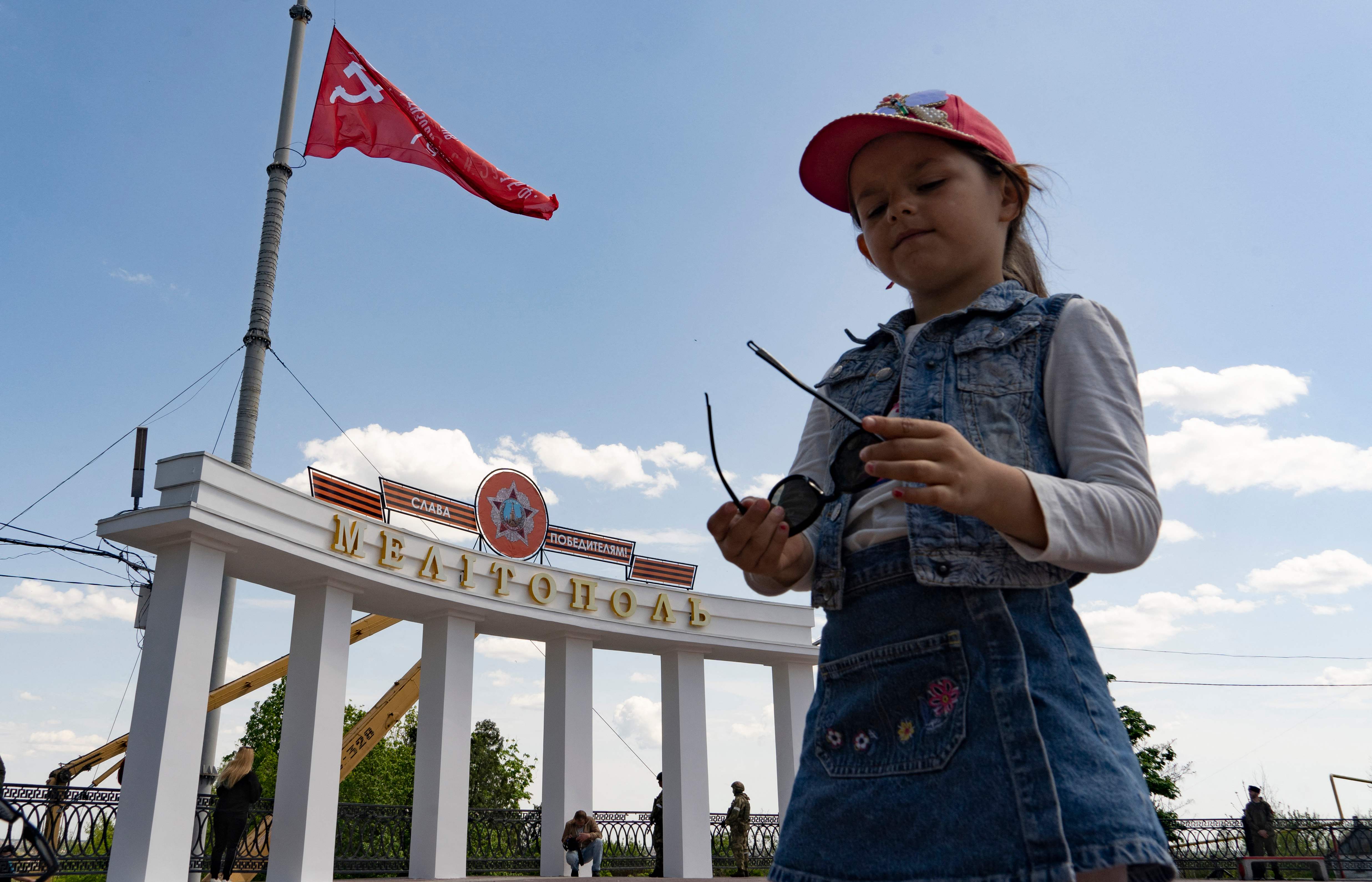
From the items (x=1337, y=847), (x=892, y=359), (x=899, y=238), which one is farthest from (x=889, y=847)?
(x=1337, y=847)

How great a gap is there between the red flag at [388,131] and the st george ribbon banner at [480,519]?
5217 mm

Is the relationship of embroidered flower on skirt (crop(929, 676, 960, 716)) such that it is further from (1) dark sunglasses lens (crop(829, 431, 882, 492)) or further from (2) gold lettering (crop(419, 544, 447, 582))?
(2) gold lettering (crop(419, 544, 447, 582))

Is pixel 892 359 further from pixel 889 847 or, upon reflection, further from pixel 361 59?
pixel 361 59

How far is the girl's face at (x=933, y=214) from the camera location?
5.77 feet

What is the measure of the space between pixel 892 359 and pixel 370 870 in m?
16.6

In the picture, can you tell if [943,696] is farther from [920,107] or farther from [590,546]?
[590,546]

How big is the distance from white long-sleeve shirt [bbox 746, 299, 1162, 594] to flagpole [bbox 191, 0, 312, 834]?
12.4 m

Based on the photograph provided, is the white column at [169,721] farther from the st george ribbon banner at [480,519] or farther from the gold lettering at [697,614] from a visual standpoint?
the gold lettering at [697,614]

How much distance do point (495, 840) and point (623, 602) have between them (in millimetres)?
5422

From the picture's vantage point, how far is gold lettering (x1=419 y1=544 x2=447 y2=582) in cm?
1460

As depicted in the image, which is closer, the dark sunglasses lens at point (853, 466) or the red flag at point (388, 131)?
the dark sunglasses lens at point (853, 466)

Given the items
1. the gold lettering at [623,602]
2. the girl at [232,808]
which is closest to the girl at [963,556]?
the girl at [232,808]

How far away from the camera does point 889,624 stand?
144cm

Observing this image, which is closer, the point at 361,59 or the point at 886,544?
the point at 886,544
